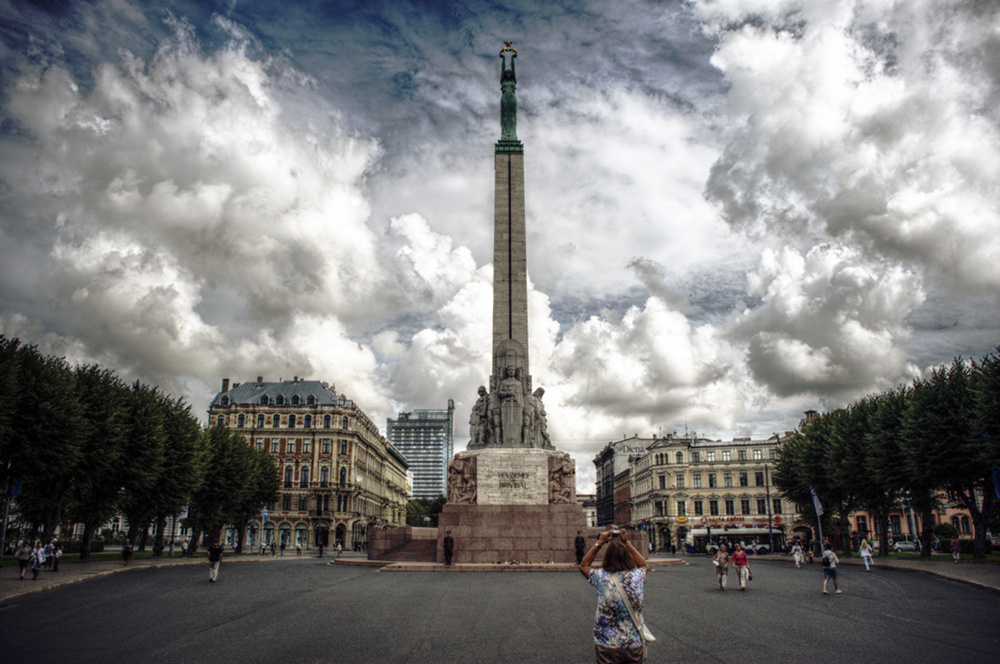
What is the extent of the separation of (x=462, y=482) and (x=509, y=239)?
49.2 ft

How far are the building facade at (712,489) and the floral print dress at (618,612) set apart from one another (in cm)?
7400

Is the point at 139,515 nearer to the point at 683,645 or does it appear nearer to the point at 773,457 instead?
the point at 683,645

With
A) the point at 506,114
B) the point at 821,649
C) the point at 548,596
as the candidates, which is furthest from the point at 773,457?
the point at 821,649

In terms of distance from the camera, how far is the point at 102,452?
33.4 metres

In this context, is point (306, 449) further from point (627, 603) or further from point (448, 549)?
point (627, 603)

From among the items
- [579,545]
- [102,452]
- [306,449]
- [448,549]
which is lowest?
[448,549]

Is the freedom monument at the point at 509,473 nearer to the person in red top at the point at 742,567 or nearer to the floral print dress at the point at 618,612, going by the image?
the person in red top at the point at 742,567

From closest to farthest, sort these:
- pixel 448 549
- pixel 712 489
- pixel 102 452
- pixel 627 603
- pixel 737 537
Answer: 1. pixel 627 603
2. pixel 448 549
3. pixel 102 452
4. pixel 737 537
5. pixel 712 489

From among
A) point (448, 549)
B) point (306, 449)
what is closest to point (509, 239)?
point (448, 549)

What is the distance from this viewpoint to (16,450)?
29.2m

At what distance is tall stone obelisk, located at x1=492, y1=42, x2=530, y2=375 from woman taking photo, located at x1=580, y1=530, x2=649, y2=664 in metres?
29.9

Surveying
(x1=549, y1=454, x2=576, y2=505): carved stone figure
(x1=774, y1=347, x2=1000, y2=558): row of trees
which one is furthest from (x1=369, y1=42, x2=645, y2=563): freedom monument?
(x1=774, y1=347, x2=1000, y2=558): row of trees

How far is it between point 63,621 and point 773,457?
7979 centimetres

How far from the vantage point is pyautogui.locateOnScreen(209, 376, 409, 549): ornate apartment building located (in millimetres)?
84125
